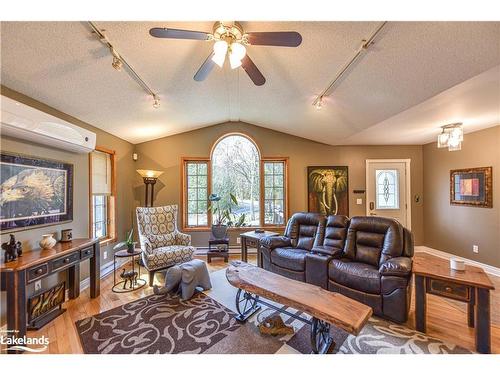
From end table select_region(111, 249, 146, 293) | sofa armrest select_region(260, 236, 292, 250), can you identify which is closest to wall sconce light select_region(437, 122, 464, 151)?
sofa armrest select_region(260, 236, 292, 250)

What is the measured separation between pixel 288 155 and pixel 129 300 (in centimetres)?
389

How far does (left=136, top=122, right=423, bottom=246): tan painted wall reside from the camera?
4734 millimetres

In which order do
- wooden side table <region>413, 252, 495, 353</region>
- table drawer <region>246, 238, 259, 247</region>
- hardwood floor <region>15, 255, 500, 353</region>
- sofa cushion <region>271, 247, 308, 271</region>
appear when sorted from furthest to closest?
table drawer <region>246, 238, 259, 247</region> < sofa cushion <region>271, 247, 308, 271</region> < hardwood floor <region>15, 255, 500, 353</region> < wooden side table <region>413, 252, 495, 353</region>

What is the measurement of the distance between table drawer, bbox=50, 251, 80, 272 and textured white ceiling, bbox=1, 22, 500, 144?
182cm

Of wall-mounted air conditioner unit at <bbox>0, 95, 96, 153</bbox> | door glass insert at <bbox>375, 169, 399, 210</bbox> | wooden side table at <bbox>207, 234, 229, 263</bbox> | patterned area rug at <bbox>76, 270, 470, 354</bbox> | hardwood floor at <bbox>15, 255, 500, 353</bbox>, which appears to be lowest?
hardwood floor at <bbox>15, 255, 500, 353</bbox>

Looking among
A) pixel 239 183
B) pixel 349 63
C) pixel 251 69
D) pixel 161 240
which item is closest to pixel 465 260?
pixel 349 63

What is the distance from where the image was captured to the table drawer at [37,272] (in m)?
1.94

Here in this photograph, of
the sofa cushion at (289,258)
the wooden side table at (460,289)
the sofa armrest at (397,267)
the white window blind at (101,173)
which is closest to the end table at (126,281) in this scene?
the white window blind at (101,173)

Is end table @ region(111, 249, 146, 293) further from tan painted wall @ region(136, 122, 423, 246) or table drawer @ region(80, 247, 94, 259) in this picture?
tan painted wall @ region(136, 122, 423, 246)

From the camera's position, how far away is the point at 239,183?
4.90 meters

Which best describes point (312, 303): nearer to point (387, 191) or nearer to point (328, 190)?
point (328, 190)

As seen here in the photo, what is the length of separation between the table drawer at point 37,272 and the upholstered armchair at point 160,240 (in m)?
1.15

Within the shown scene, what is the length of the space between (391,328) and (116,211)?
14.8 ft

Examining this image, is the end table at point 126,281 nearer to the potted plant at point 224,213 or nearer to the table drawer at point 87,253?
the table drawer at point 87,253
